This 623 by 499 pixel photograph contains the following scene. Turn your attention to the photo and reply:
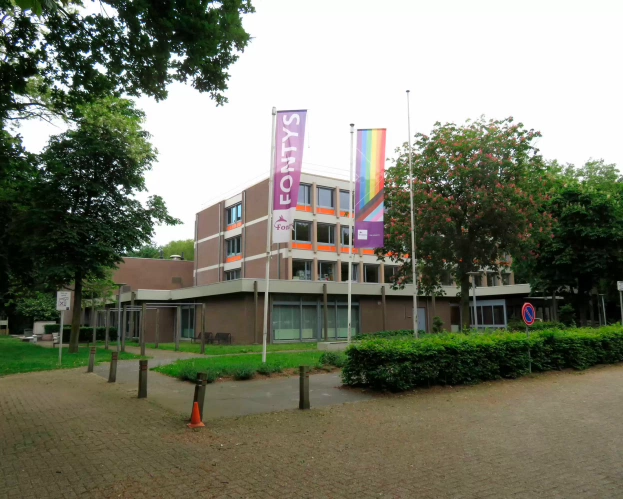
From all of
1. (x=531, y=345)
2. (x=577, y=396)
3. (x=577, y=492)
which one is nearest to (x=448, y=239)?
(x=531, y=345)

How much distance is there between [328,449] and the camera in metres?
6.52

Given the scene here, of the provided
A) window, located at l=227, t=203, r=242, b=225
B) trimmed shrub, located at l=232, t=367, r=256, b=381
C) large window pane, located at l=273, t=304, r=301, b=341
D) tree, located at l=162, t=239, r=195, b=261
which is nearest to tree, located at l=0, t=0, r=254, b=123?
trimmed shrub, located at l=232, t=367, r=256, b=381

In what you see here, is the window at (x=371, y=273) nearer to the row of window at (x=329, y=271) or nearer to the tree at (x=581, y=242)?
the row of window at (x=329, y=271)

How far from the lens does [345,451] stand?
6418mm

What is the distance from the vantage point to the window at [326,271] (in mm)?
37312

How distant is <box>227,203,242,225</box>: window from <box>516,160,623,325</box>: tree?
21.7 meters

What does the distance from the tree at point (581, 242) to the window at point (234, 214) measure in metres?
21.7

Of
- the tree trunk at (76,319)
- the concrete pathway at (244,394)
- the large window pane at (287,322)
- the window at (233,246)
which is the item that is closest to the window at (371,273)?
the large window pane at (287,322)

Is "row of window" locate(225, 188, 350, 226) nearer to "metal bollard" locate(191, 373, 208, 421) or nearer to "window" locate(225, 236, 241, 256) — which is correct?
"window" locate(225, 236, 241, 256)

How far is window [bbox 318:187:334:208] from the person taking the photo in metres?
37.4

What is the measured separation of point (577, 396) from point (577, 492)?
6.54 meters

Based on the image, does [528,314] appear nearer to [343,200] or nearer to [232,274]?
[343,200]

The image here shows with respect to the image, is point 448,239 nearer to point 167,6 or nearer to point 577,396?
point 577,396

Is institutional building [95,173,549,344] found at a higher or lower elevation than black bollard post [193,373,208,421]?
higher
